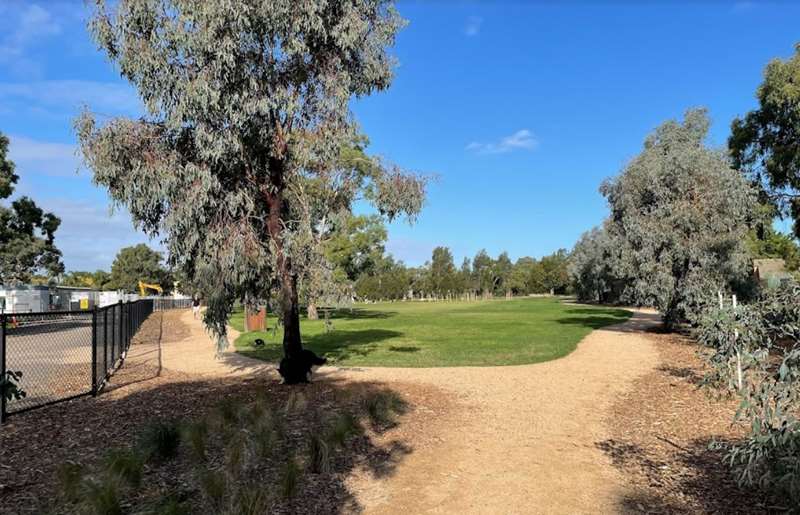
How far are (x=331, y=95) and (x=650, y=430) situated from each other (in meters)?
6.79

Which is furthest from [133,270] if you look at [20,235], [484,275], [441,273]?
[20,235]

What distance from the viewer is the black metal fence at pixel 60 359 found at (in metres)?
7.76

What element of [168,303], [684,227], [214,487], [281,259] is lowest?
[214,487]

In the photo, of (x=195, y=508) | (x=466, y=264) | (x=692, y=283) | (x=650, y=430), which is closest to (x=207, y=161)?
(x=195, y=508)

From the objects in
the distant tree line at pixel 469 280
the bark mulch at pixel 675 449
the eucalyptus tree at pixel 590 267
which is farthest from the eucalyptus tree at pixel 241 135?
the distant tree line at pixel 469 280

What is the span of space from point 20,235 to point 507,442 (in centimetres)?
3047

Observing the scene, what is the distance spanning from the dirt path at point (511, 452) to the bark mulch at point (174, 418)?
0.31 metres

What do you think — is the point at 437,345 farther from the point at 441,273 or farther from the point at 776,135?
the point at 441,273

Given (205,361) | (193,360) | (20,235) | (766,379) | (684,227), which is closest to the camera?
(766,379)

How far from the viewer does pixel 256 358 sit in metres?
14.4

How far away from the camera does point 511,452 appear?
590 centimetres

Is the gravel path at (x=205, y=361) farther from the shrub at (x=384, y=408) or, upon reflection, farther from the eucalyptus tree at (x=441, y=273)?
the eucalyptus tree at (x=441, y=273)

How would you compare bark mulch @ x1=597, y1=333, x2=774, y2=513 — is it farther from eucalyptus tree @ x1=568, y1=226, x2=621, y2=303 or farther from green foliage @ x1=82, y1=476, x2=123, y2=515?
eucalyptus tree @ x1=568, y1=226, x2=621, y2=303

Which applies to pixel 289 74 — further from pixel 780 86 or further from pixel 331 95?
pixel 780 86
